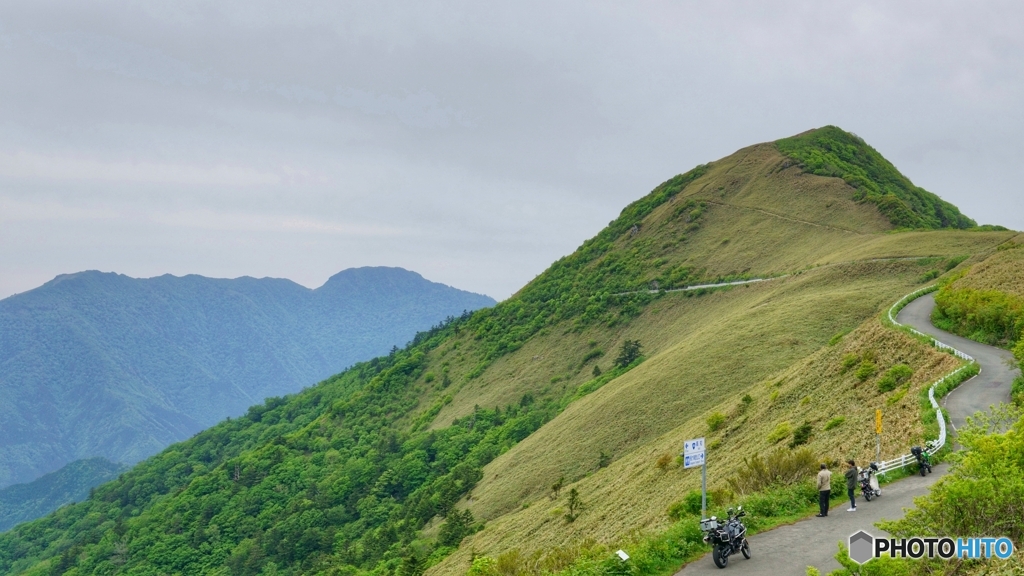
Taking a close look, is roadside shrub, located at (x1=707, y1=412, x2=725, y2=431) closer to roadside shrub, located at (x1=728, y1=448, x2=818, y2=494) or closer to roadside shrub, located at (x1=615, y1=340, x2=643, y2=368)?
roadside shrub, located at (x1=728, y1=448, x2=818, y2=494)

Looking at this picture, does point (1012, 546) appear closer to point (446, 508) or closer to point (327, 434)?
point (446, 508)

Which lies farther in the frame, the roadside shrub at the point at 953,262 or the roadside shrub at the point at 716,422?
the roadside shrub at the point at 953,262

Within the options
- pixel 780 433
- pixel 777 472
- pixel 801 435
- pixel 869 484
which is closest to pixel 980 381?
pixel 801 435

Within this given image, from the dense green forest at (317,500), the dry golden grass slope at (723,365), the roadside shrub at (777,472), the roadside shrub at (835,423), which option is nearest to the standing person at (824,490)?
the roadside shrub at (777,472)

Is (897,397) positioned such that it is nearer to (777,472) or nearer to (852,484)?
Result: (777,472)

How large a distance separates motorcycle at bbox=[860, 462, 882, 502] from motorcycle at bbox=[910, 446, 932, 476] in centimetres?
199

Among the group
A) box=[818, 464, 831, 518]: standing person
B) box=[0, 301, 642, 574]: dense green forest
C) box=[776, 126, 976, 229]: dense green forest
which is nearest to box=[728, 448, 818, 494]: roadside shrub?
box=[818, 464, 831, 518]: standing person

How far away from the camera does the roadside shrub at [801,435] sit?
27.8 meters

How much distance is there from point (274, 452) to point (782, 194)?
90.7 metres

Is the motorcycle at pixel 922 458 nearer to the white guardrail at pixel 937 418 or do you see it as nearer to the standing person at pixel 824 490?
the white guardrail at pixel 937 418

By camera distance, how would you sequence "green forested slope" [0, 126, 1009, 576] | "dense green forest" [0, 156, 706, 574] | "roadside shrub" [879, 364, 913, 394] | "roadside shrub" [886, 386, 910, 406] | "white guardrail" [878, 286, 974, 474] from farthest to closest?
"dense green forest" [0, 156, 706, 574] → "green forested slope" [0, 126, 1009, 576] → "roadside shrub" [879, 364, 913, 394] → "roadside shrub" [886, 386, 910, 406] → "white guardrail" [878, 286, 974, 474]
